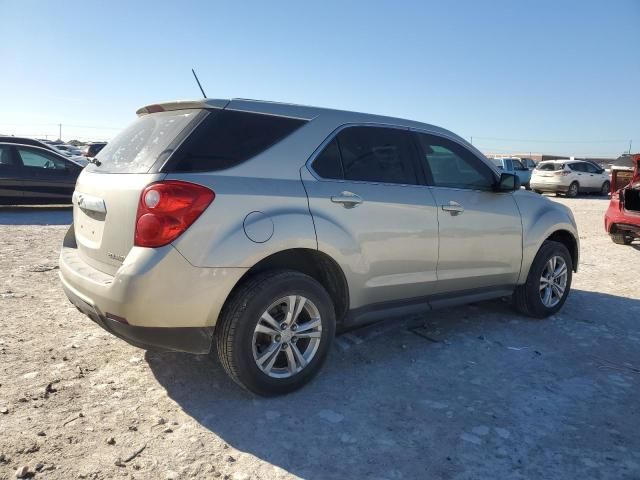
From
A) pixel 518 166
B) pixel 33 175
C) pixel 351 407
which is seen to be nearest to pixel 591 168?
pixel 518 166

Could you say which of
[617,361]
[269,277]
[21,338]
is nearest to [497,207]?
[617,361]

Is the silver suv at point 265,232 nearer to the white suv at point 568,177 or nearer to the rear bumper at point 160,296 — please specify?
the rear bumper at point 160,296

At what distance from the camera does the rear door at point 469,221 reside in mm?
4074

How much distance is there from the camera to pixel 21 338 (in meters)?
3.96

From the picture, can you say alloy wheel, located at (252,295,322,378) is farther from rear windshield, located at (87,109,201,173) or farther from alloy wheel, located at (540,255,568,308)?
alloy wheel, located at (540,255,568,308)

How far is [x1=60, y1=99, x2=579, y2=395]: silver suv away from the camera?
110 inches

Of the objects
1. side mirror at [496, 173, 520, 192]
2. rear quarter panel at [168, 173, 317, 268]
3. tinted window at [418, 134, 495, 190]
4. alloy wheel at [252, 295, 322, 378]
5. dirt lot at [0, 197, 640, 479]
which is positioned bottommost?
dirt lot at [0, 197, 640, 479]

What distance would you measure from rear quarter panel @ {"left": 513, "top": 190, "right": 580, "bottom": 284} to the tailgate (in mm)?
3342

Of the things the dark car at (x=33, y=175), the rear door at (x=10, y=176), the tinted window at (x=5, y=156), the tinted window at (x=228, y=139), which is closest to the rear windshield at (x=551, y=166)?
the dark car at (x=33, y=175)

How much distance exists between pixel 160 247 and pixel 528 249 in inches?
135

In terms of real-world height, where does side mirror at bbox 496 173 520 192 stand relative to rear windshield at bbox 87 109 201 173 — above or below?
below

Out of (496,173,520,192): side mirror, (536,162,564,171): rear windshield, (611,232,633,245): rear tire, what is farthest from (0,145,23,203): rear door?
(536,162,564,171): rear windshield

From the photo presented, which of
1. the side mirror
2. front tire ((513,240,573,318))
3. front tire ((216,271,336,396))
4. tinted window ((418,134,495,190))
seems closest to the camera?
front tire ((216,271,336,396))

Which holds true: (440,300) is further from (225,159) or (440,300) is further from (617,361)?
(225,159)
